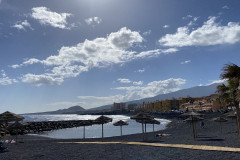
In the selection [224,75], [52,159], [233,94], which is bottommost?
[52,159]

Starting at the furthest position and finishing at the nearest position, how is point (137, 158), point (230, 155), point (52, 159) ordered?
1. point (52, 159)
2. point (137, 158)
3. point (230, 155)

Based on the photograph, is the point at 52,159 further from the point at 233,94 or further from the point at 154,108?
the point at 154,108

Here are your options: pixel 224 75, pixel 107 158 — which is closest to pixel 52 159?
pixel 107 158

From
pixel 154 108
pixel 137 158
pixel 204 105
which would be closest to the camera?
pixel 137 158

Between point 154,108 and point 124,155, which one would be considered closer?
point 124,155

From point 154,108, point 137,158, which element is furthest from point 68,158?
point 154,108

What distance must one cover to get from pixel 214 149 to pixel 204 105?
11000 cm

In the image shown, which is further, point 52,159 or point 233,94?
point 233,94

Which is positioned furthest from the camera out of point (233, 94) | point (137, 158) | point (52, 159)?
point (233, 94)

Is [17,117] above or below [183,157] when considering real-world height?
above

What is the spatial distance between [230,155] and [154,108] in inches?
6859

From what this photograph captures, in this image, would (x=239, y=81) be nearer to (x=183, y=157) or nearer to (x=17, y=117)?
(x=183, y=157)

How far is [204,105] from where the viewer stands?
365ft

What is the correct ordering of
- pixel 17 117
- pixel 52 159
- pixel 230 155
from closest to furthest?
pixel 230 155
pixel 52 159
pixel 17 117
